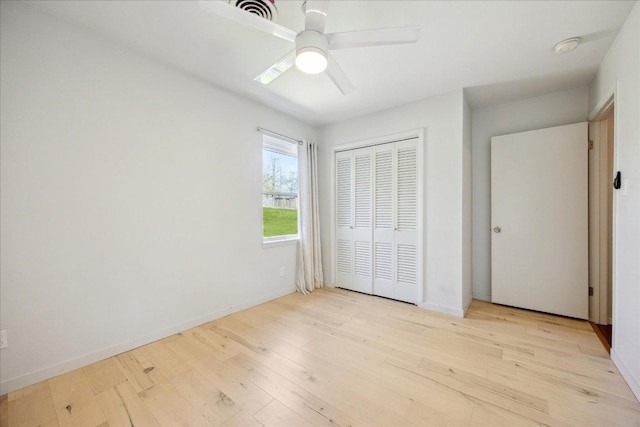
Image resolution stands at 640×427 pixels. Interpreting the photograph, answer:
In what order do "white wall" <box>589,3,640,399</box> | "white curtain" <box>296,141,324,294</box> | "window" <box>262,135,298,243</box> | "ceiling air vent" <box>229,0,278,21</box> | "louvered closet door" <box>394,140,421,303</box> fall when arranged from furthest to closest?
"white curtain" <box>296,141,324,294</box> < "window" <box>262,135,298,243</box> < "louvered closet door" <box>394,140,421,303</box> < "white wall" <box>589,3,640,399</box> < "ceiling air vent" <box>229,0,278,21</box>

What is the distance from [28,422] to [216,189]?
2.04m

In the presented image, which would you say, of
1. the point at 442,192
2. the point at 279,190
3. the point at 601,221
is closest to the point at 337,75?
the point at 442,192

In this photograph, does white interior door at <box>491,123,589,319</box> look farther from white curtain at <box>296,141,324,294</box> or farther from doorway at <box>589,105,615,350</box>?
white curtain at <box>296,141,324,294</box>

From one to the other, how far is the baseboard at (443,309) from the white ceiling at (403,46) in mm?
2486

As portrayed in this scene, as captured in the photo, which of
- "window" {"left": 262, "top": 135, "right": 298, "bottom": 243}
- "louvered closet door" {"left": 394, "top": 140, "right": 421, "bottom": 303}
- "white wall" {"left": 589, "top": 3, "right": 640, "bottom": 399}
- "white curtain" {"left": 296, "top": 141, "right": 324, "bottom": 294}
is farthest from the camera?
"white curtain" {"left": 296, "top": 141, "right": 324, "bottom": 294}

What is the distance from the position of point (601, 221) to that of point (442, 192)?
1562 mm

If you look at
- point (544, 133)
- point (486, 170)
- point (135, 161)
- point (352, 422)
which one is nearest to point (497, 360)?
point (352, 422)

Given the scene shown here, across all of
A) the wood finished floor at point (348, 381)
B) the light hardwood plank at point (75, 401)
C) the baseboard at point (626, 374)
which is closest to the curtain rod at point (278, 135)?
the wood finished floor at point (348, 381)

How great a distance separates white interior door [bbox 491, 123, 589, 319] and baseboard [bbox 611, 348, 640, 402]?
0.95m

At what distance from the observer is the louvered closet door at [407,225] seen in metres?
3.16

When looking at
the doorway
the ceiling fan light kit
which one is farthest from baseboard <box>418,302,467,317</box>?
the ceiling fan light kit

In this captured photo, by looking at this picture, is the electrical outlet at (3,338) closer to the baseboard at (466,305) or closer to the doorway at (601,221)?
the baseboard at (466,305)

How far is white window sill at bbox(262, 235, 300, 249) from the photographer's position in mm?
3314

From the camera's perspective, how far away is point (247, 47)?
6.81 feet
